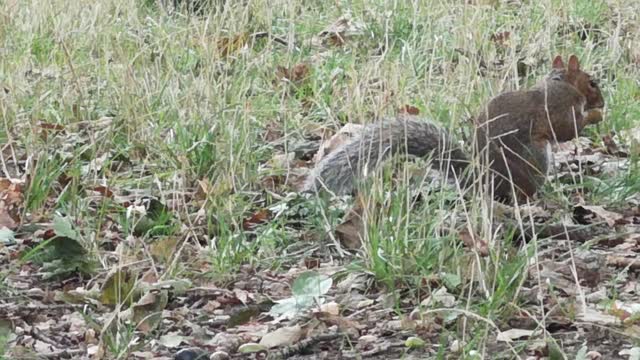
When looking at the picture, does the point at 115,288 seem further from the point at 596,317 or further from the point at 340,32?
the point at 340,32

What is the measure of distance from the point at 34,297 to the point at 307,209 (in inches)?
35.4

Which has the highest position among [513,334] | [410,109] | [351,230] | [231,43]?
[513,334]

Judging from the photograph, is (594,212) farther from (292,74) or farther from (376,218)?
(292,74)

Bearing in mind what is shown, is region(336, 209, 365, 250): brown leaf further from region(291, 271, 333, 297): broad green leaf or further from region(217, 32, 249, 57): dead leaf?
region(217, 32, 249, 57): dead leaf

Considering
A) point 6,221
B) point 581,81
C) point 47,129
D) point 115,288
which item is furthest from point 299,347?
point 47,129

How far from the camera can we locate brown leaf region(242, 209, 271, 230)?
3.35 meters

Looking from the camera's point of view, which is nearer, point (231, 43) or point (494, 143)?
point (494, 143)

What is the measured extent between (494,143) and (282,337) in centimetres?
124

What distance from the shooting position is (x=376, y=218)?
292 cm

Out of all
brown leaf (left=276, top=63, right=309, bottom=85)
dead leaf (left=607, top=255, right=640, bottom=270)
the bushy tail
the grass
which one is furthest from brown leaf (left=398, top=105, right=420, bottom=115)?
dead leaf (left=607, top=255, right=640, bottom=270)

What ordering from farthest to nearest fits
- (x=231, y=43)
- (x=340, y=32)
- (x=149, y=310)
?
(x=340, y=32)
(x=231, y=43)
(x=149, y=310)

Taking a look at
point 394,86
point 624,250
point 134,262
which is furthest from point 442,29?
point 134,262

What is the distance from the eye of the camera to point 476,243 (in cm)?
257

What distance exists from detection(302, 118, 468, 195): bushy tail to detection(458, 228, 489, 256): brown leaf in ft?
2.10
